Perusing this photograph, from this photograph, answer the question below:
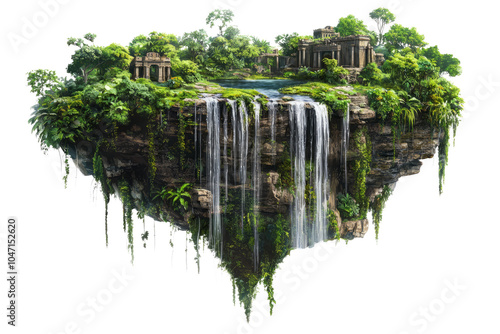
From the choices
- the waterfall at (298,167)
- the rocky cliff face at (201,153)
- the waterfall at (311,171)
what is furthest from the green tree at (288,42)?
the waterfall at (298,167)

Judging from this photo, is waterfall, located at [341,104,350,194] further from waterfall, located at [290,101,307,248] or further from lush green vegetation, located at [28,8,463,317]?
waterfall, located at [290,101,307,248]

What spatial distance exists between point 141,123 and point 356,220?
29.1ft

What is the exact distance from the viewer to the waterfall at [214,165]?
68.3 ft

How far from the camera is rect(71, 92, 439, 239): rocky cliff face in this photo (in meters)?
21.1

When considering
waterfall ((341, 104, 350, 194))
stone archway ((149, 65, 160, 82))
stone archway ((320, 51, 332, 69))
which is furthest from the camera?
stone archway ((320, 51, 332, 69))

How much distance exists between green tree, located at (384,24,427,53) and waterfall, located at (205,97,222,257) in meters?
9.07

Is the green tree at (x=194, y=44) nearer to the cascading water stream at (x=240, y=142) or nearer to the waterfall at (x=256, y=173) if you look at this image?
the cascading water stream at (x=240, y=142)

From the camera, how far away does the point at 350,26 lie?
27.0 metres

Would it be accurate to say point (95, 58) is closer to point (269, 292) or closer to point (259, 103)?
point (259, 103)

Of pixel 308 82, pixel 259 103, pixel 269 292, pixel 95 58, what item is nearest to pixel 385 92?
pixel 308 82

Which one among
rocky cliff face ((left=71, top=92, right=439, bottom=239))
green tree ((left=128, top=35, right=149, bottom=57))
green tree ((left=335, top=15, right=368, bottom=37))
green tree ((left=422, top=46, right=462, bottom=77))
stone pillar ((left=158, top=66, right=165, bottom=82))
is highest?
green tree ((left=335, top=15, right=368, bottom=37))

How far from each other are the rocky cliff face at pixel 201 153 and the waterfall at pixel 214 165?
153mm

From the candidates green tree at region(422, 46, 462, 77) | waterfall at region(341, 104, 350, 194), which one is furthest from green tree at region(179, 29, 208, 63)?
green tree at region(422, 46, 462, 77)

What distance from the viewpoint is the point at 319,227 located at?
903 inches
